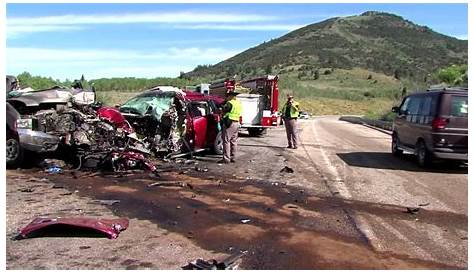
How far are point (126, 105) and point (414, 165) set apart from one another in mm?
6901

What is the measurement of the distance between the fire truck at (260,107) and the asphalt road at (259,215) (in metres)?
9.66

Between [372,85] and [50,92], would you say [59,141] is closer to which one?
[50,92]

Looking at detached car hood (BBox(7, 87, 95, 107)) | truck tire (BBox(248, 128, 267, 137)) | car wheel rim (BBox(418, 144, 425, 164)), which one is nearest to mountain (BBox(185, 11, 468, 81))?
truck tire (BBox(248, 128, 267, 137))

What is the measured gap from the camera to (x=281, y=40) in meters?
142

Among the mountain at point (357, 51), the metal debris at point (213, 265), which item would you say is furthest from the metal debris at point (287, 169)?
the mountain at point (357, 51)

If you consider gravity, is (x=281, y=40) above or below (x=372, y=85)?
above

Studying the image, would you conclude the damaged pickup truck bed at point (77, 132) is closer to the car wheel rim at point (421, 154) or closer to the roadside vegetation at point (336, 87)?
the car wheel rim at point (421, 154)

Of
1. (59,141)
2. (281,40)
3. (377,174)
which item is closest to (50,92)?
(59,141)

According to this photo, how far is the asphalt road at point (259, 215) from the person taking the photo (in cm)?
560

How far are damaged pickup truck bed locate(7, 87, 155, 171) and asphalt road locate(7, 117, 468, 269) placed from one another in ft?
1.76

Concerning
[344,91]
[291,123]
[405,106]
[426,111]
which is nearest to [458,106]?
[426,111]

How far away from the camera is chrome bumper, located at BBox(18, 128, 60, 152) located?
36.3 feet

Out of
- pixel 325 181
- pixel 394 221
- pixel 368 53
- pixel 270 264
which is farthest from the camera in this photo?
pixel 368 53

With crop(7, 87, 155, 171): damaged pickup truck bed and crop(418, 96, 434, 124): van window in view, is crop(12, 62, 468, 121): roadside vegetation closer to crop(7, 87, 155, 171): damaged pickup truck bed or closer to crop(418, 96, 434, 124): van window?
crop(7, 87, 155, 171): damaged pickup truck bed
